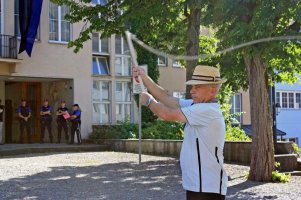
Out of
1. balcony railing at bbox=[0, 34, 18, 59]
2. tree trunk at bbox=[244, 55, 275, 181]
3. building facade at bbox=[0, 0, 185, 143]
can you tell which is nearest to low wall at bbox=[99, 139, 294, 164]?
tree trunk at bbox=[244, 55, 275, 181]

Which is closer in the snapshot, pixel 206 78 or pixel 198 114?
pixel 198 114

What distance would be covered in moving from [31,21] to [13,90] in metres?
6.17

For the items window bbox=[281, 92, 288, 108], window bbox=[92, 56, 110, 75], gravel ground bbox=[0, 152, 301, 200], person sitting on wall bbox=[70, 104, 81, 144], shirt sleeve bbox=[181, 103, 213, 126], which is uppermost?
window bbox=[92, 56, 110, 75]

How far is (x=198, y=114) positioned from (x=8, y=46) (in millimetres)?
18799

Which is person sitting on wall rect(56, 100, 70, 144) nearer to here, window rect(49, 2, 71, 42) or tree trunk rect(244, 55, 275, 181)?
window rect(49, 2, 71, 42)

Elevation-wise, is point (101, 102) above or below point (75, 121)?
above

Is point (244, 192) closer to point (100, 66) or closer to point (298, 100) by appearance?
point (100, 66)

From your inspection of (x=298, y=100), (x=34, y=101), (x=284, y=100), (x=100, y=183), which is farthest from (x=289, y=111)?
(x=100, y=183)

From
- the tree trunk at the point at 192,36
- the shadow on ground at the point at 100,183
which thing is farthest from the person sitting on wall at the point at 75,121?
the tree trunk at the point at 192,36

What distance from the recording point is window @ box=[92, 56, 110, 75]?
1029 inches

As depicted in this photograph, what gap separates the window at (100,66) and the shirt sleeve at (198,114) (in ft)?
70.4

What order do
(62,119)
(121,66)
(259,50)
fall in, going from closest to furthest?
(259,50), (62,119), (121,66)

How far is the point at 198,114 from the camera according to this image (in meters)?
4.62

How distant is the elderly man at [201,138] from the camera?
15.1 ft
